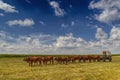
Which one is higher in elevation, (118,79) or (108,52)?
(108,52)

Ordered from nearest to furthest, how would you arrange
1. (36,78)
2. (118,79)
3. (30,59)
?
(118,79) < (36,78) < (30,59)

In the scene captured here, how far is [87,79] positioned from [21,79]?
6.53m

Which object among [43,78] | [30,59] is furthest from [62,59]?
[43,78]

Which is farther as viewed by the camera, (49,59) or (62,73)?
(49,59)

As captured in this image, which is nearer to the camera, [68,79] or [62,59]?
[68,79]

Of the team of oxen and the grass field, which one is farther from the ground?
the team of oxen

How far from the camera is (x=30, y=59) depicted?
46656mm

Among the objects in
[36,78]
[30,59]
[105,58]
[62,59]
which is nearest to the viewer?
[36,78]

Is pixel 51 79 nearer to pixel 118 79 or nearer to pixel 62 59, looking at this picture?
pixel 118 79

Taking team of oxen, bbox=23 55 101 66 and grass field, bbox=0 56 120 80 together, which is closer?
grass field, bbox=0 56 120 80

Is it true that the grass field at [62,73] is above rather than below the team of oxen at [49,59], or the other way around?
below

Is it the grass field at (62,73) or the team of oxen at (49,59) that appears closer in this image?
the grass field at (62,73)

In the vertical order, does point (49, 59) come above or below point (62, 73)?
above

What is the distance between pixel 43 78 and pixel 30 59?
2213cm
